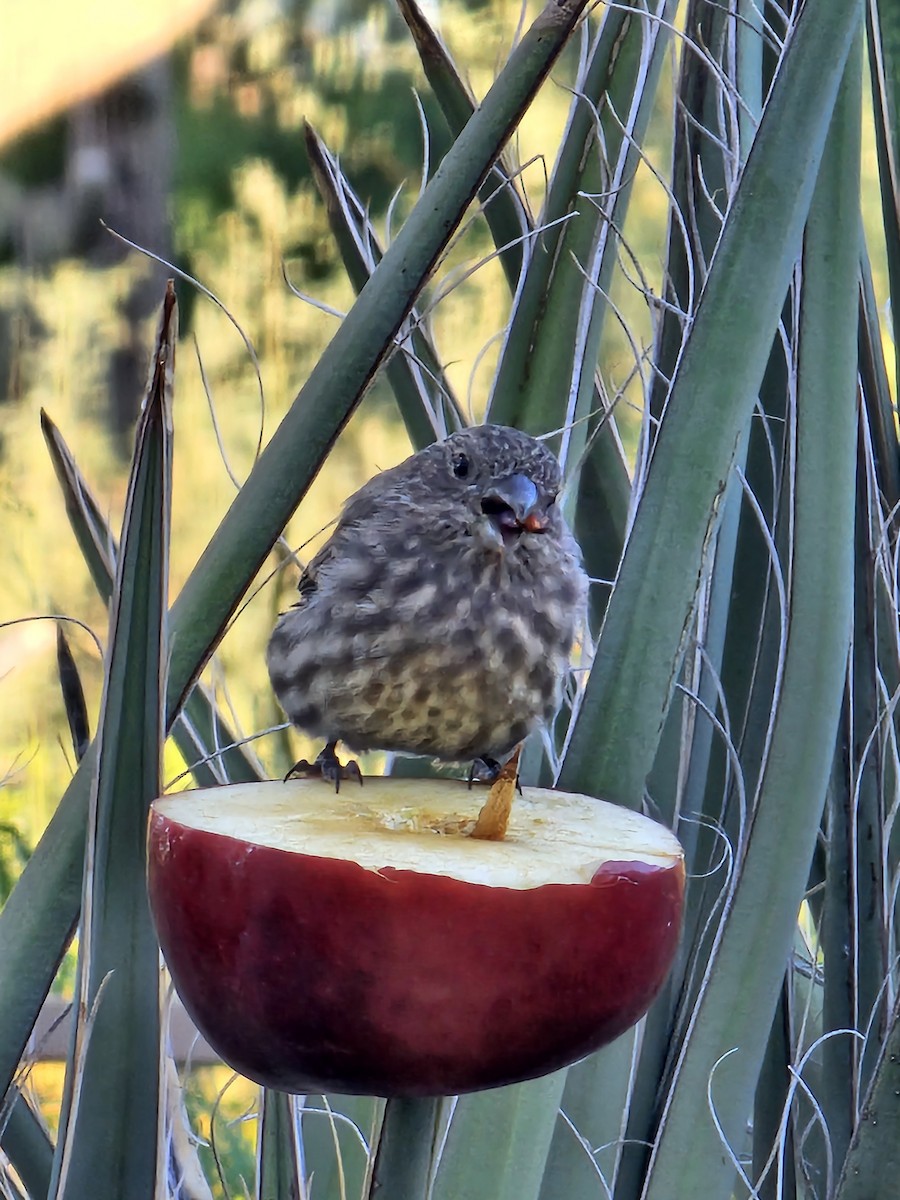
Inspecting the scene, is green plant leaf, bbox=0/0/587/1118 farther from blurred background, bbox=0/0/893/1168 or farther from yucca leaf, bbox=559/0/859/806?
blurred background, bbox=0/0/893/1168

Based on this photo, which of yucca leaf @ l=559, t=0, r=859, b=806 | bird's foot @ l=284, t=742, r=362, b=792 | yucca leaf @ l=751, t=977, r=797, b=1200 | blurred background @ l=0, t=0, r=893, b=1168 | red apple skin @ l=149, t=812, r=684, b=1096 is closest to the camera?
red apple skin @ l=149, t=812, r=684, b=1096

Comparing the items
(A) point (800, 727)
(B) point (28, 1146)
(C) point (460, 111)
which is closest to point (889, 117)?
(C) point (460, 111)

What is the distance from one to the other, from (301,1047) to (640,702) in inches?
7.1

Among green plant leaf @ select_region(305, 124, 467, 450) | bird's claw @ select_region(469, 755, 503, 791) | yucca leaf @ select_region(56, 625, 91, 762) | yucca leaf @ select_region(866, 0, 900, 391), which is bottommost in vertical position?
bird's claw @ select_region(469, 755, 503, 791)

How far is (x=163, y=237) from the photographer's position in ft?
4.96

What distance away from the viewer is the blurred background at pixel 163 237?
1.49m

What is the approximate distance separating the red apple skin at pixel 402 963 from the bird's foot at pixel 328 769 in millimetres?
176

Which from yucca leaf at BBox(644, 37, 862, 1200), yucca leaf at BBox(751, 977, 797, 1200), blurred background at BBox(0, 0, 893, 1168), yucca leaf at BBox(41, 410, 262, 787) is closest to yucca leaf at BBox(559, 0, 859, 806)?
yucca leaf at BBox(644, 37, 862, 1200)

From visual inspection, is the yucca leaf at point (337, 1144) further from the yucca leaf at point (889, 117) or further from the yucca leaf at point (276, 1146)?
the yucca leaf at point (889, 117)

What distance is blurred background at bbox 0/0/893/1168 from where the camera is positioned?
1.49 meters

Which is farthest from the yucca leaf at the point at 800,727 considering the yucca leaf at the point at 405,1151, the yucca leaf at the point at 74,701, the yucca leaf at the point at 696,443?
the yucca leaf at the point at 74,701

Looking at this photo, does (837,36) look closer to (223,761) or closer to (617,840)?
(617,840)

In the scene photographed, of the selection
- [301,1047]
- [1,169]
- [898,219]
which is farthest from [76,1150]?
[1,169]

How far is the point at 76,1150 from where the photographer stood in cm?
44
